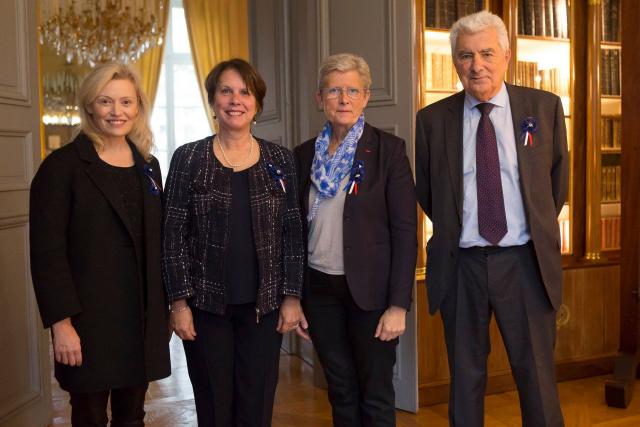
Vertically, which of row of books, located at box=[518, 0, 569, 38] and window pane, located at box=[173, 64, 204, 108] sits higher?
window pane, located at box=[173, 64, 204, 108]

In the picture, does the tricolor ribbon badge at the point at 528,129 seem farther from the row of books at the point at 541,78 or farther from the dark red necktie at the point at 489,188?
the row of books at the point at 541,78

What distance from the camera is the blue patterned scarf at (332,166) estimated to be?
2365 millimetres

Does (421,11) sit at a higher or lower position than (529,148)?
higher

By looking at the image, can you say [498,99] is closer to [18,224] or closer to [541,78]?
[541,78]

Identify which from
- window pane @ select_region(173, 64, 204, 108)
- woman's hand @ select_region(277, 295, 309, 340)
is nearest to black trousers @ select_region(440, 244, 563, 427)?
woman's hand @ select_region(277, 295, 309, 340)

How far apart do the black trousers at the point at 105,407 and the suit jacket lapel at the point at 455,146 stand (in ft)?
4.09

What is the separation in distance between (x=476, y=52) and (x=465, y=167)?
405 millimetres

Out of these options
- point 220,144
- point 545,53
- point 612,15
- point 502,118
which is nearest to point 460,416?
→ point 502,118

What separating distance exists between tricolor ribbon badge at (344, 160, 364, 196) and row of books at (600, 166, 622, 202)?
2.57 metres

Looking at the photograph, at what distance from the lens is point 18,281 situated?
3.15 m

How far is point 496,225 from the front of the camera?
2.41 m

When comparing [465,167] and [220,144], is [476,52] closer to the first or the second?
[465,167]

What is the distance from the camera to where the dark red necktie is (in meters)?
2.41

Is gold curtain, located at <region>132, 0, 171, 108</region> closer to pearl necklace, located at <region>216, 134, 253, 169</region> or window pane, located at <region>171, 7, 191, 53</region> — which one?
window pane, located at <region>171, 7, 191, 53</region>
